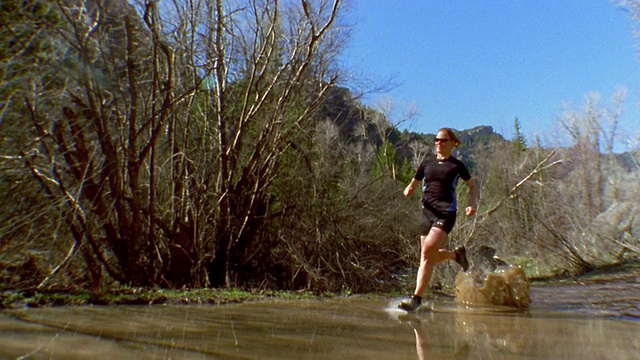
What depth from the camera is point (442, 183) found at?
17.5 feet

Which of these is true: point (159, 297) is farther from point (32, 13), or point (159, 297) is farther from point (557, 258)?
point (557, 258)

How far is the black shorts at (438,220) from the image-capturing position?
5195 millimetres

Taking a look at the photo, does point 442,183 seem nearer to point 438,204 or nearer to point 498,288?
point 438,204

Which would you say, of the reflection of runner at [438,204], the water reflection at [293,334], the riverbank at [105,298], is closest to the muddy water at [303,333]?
the water reflection at [293,334]

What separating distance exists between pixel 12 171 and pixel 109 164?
3.36 ft

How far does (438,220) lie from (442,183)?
0.40 m

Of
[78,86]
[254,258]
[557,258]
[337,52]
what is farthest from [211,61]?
[557,258]

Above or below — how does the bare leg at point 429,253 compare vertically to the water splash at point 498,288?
above

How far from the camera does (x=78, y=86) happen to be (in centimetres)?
607

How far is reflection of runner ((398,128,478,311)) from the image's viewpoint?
519cm

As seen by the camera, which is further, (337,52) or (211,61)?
(337,52)

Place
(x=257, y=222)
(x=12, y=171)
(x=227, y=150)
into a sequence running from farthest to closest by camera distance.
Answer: (x=257, y=222) → (x=227, y=150) → (x=12, y=171)

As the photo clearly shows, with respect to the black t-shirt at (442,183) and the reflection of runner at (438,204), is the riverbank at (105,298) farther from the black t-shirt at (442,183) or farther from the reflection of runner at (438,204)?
the black t-shirt at (442,183)

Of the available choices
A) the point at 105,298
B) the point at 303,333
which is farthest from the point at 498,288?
the point at 105,298
